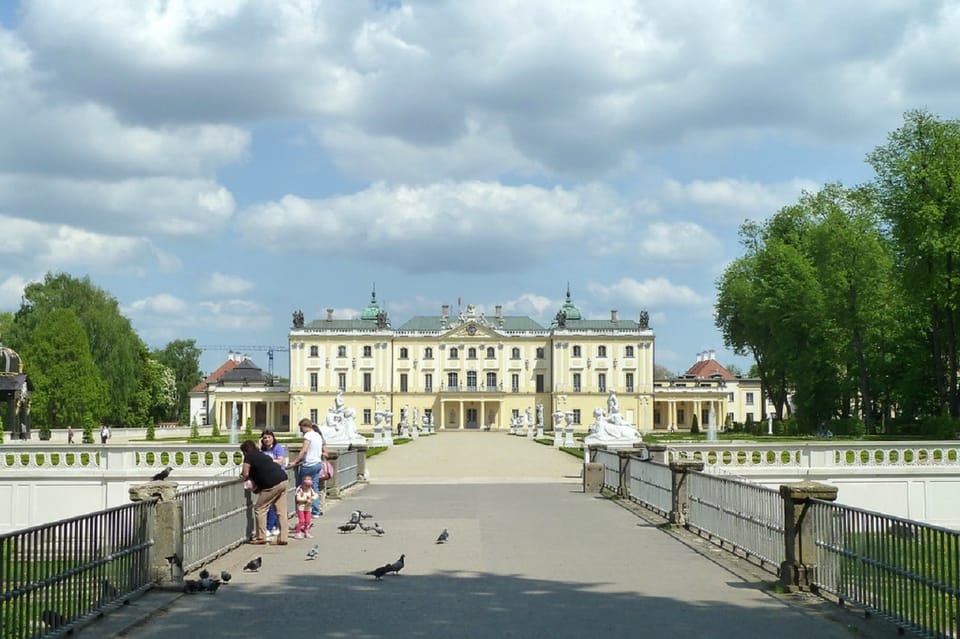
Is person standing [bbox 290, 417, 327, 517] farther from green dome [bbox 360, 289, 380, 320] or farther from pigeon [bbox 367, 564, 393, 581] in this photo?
green dome [bbox 360, 289, 380, 320]

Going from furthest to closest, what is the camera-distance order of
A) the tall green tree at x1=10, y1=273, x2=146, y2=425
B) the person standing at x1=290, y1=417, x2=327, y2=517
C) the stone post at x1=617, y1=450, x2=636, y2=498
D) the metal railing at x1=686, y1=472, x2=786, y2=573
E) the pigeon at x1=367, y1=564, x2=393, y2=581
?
the tall green tree at x1=10, y1=273, x2=146, y2=425
the stone post at x1=617, y1=450, x2=636, y2=498
the person standing at x1=290, y1=417, x2=327, y2=517
the metal railing at x1=686, y1=472, x2=786, y2=573
the pigeon at x1=367, y1=564, x2=393, y2=581

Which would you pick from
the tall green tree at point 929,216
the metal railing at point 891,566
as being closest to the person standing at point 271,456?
the metal railing at point 891,566

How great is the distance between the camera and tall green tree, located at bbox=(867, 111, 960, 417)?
39781mm

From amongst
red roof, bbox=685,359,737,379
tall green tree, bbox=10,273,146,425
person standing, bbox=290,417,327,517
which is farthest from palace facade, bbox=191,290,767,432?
person standing, bbox=290,417,327,517

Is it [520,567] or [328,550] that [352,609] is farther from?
[328,550]

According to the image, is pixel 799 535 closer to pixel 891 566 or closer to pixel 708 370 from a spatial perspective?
pixel 891 566

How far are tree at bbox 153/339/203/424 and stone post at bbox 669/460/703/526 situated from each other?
104m

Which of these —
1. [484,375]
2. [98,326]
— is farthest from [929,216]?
[484,375]

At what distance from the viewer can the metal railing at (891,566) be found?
300 inches

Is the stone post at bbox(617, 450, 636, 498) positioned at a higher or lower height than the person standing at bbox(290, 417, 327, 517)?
lower

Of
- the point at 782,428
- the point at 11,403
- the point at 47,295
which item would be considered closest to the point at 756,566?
the point at 11,403

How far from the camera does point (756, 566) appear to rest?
40.3 feet

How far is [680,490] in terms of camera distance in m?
16.6

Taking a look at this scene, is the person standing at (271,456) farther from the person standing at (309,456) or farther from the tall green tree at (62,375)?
the tall green tree at (62,375)
